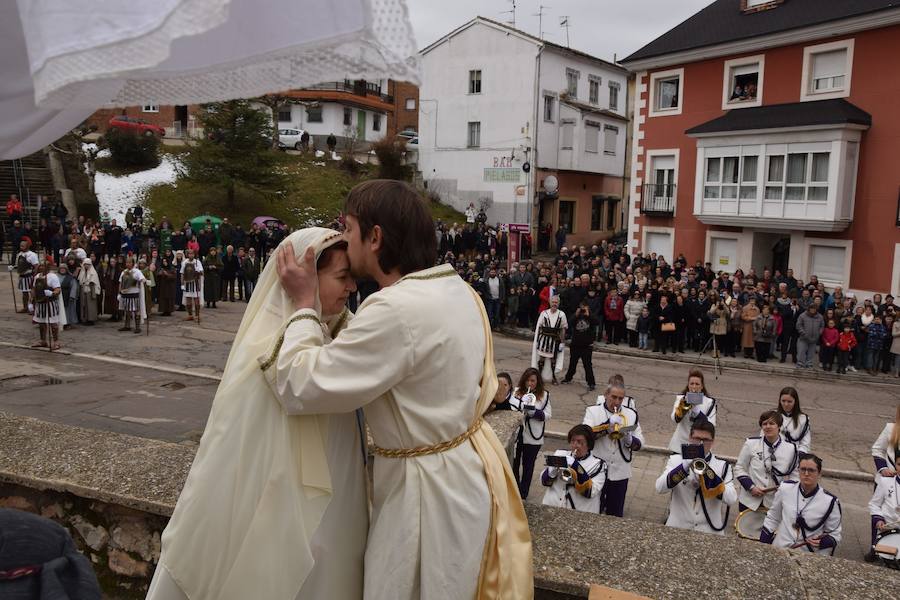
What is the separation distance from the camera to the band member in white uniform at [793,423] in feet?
27.2

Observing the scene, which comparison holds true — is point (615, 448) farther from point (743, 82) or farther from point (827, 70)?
point (743, 82)

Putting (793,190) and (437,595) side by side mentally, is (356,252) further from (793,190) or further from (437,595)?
(793,190)

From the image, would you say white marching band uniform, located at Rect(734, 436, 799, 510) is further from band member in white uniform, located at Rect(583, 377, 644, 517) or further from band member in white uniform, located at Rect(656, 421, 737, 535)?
band member in white uniform, located at Rect(583, 377, 644, 517)

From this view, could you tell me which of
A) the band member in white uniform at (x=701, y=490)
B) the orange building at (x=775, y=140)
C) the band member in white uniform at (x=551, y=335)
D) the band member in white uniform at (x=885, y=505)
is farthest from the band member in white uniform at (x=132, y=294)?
the orange building at (x=775, y=140)

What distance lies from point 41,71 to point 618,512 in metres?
7.85

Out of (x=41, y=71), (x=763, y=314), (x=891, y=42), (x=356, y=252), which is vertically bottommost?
(x=763, y=314)

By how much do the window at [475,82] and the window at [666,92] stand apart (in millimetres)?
11637

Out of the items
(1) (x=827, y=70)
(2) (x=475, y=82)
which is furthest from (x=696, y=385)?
(2) (x=475, y=82)

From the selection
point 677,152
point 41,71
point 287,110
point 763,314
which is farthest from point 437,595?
Answer: point 287,110

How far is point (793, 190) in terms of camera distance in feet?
78.1

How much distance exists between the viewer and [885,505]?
699 centimetres

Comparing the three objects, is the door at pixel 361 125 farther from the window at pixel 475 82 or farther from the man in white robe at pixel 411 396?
the man in white robe at pixel 411 396

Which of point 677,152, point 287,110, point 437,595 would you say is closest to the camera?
point 437,595

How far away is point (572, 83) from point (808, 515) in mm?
34889
